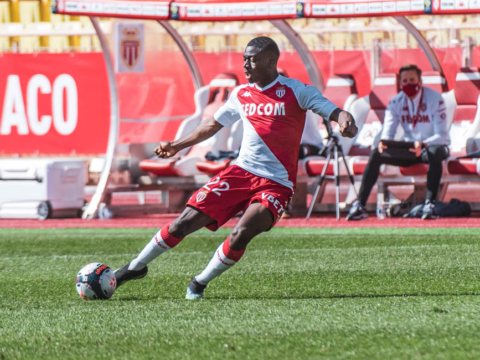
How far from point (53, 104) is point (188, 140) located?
43.5 ft

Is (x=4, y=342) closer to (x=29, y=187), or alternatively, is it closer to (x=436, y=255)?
(x=436, y=255)

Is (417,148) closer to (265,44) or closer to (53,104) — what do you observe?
(265,44)

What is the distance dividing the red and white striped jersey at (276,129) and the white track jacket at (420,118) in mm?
6696

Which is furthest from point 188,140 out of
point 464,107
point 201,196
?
point 464,107

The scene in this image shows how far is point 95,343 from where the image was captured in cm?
413

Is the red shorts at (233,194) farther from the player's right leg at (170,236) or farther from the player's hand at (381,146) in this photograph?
the player's hand at (381,146)

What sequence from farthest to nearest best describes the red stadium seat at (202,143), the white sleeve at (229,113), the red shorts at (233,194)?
the red stadium seat at (202,143)
the white sleeve at (229,113)
the red shorts at (233,194)

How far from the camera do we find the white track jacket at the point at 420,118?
11953mm

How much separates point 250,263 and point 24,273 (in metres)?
1.86

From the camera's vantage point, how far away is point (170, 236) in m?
5.55

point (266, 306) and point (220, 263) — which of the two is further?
point (220, 263)

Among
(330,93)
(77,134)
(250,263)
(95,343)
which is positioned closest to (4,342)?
(95,343)

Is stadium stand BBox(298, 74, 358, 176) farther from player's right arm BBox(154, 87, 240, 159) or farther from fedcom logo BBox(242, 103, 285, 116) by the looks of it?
fedcom logo BBox(242, 103, 285, 116)

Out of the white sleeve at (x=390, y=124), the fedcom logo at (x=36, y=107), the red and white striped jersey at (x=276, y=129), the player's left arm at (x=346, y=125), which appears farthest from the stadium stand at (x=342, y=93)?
the player's left arm at (x=346, y=125)
